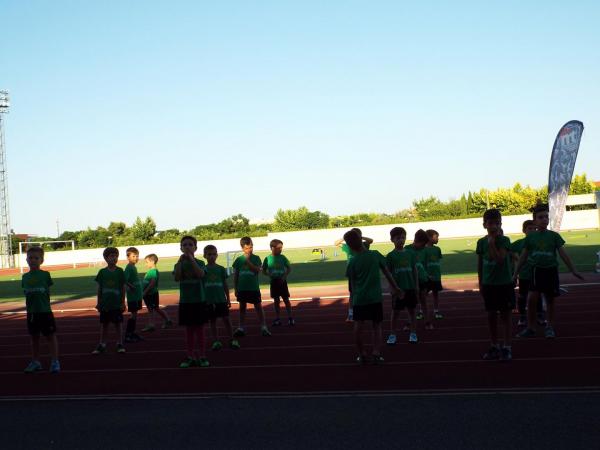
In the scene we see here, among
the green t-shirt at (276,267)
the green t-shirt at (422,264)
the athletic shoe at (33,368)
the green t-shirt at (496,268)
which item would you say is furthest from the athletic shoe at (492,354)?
the athletic shoe at (33,368)

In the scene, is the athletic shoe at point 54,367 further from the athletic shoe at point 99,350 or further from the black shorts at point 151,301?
the black shorts at point 151,301

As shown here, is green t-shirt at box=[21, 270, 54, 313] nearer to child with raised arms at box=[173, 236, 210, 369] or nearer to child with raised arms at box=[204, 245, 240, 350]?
child with raised arms at box=[173, 236, 210, 369]

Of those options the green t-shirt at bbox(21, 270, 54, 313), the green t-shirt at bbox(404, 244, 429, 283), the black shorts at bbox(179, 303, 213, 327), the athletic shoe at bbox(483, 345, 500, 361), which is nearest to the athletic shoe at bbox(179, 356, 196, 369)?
the black shorts at bbox(179, 303, 213, 327)

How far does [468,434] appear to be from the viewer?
4473mm

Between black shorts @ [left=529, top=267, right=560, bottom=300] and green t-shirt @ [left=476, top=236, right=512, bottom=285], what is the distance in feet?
4.55

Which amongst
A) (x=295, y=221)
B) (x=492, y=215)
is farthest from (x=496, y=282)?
(x=295, y=221)

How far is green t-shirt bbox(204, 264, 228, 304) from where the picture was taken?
907 cm

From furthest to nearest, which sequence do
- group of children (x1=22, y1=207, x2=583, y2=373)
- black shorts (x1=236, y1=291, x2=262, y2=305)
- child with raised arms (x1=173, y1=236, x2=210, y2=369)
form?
black shorts (x1=236, y1=291, x2=262, y2=305) < child with raised arms (x1=173, y1=236, x2=210, y2=369) < group of children (x1=22, y1=207, x2=583, y2=373)

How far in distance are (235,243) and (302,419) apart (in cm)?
5497

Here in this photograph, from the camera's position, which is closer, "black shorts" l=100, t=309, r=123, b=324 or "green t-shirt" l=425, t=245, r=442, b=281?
"black shorts" l=100, t=309, r=123, b=324

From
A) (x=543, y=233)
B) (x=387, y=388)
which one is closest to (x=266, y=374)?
(x=387, y=388)

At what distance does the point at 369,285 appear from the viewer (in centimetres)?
732

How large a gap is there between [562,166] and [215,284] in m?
8.09

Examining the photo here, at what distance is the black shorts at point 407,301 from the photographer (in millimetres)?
8891
